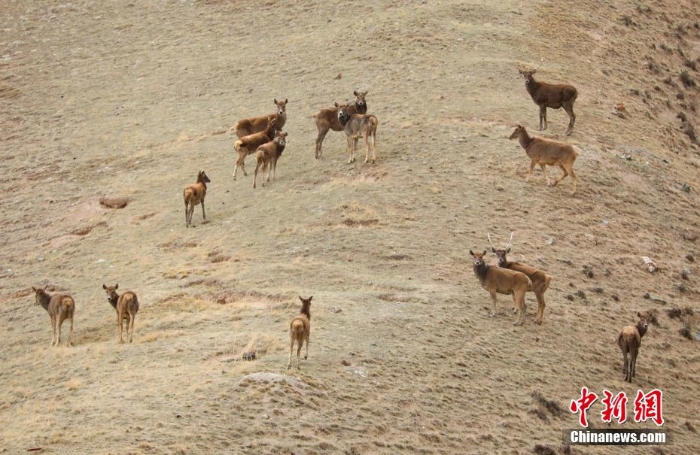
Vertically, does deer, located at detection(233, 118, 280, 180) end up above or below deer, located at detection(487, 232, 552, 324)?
above

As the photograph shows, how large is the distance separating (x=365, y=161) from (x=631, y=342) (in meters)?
12.1

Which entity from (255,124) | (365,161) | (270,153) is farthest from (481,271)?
(255,124)

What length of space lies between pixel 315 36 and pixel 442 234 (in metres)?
21.2

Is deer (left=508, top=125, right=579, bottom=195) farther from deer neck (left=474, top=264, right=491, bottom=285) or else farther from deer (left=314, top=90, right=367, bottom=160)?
deer neck (left=474, top=264, right=491, bottom=285)

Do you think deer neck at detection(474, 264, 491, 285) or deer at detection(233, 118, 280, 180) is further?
deer at detection(233, 118, 280, 180)

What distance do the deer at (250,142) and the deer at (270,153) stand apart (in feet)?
2.03

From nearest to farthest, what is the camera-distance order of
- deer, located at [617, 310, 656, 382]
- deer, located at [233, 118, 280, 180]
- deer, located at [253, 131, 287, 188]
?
deer, located at [617, 310, 656, 382]
deer, located at [253, 131, 287, 188]
deer, located at [233, 118, 280, 180]

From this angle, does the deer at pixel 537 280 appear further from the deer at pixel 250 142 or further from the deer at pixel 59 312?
the deer at pixel 250 142

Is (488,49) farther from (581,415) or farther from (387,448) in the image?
(387,448)

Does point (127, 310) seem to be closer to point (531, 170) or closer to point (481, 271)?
point (481, 271)

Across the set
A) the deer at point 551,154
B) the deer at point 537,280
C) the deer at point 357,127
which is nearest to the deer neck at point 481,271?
the deer at point 537,280

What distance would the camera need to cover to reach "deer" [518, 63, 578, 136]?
108 ft

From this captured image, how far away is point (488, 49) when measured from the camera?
40.5 m

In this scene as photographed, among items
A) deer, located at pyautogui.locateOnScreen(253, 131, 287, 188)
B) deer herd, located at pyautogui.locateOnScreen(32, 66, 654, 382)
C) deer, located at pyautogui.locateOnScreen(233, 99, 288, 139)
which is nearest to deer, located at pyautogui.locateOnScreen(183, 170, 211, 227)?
deer herd, located at pyautogui.locateOnScreen(32, 66, 654, 382)
